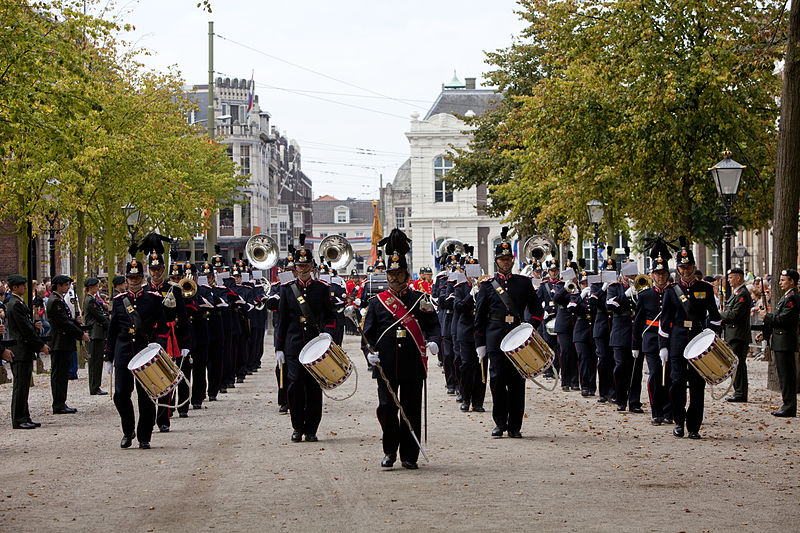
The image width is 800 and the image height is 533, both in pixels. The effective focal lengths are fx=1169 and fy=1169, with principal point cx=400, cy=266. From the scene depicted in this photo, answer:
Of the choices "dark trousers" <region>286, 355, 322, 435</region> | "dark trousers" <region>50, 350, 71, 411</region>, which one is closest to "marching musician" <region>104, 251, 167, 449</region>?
"dark trousers" <region>286, 355, 322, 435</region>

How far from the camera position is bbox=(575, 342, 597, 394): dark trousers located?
1944 cm

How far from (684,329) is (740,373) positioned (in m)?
5.13

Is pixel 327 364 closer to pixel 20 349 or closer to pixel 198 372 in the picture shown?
pixel 20 349

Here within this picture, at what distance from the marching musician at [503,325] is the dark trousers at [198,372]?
216 inches

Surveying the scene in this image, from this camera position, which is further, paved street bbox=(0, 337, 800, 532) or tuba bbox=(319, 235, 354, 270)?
tuba bbox=(319, 235, 354, 270)

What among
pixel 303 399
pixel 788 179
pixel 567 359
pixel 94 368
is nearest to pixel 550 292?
pixel 567 359

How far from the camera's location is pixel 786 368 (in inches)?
630

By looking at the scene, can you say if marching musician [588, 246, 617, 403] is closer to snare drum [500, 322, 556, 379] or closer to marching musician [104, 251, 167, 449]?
snare drum [500, 322, 556, 379]

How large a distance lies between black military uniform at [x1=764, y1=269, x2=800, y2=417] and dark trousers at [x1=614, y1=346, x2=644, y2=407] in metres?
1.87

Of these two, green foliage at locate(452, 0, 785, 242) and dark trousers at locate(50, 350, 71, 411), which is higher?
green foliage at locate(452, 0, 785, 242)

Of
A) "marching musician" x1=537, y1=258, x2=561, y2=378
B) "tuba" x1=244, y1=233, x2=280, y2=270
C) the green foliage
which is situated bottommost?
"marching musician" x1=537, y1=258, x2=561, y2=378

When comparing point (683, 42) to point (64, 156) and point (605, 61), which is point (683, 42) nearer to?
point (605, 61)

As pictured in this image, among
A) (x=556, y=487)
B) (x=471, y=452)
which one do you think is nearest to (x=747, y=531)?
(x=556, y=487)

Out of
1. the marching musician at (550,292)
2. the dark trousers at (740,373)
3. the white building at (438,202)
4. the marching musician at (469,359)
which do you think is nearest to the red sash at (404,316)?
the marching musician at (469,359)
